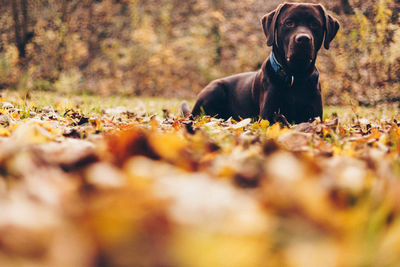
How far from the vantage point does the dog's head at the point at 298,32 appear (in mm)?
2568

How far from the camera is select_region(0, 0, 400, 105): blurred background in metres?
7.54

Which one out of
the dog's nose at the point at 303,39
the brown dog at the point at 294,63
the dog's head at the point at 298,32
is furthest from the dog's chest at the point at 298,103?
the dog's nose at the point at 303,39

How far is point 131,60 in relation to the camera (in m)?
7.91

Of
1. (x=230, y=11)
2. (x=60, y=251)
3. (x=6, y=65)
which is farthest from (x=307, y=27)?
(x=6, y=65)

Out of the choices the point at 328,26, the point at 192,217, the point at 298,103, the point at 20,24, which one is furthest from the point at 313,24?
the point at 20,24

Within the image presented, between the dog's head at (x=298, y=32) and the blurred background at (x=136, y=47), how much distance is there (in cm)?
405

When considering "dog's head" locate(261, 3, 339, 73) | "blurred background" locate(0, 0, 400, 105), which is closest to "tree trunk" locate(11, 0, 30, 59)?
"blurred background" locate(0, 0, 400, 105)

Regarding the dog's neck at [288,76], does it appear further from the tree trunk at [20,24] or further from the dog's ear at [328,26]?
the tree trunk at [20,24]

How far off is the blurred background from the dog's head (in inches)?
159

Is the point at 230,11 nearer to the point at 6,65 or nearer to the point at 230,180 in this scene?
the point at 6,65

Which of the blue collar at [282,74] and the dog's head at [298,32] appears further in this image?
the blue collar at [282,74]

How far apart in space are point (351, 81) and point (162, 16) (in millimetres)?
4682

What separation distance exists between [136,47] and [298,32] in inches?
234

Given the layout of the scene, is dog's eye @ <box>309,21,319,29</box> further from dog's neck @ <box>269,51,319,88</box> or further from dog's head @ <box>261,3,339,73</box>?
dog's neck @ <box>269,51,319,88</box>
